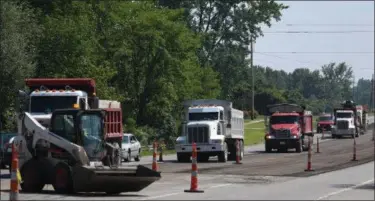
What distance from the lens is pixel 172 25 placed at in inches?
2516

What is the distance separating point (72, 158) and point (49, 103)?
192 inches

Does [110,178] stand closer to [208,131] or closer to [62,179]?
[62,179]

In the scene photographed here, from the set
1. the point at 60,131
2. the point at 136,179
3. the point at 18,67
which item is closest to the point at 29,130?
the point at 60,131

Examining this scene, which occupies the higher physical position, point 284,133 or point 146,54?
point 146,54

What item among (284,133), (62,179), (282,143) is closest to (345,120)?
(282,143)

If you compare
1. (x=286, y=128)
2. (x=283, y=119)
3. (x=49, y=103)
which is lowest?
(x=286, y=128)

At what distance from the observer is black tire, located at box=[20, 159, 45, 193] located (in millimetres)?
21047

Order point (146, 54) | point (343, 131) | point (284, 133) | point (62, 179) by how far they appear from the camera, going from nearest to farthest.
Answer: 1. point (62, 179)
2. point (284, 133)
3. point (146, 54)
4. point (343, 131)

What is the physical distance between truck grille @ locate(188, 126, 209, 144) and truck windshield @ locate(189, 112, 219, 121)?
113cm

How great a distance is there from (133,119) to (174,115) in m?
4.83

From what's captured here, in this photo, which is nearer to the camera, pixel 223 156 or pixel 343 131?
pixel 223 156

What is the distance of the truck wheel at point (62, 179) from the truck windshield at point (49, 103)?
5151mm

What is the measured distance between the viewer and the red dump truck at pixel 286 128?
2234 inches

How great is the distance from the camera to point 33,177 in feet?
69.2
